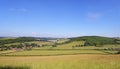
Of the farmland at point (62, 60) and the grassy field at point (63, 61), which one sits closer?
the grassy field at point (63, 61)

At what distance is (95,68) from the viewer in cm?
1467

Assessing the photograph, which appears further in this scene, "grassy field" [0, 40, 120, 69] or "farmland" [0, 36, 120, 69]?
"farmland" [0, 36, 120, 69]

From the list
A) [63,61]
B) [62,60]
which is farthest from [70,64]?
[62,60]

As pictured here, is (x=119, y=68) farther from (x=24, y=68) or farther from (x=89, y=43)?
(x=89, y=43)

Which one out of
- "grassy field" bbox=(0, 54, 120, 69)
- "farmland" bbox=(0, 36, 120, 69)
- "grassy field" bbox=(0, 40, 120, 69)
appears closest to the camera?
"grassy field" bbox=(0, 54, 120, 69)

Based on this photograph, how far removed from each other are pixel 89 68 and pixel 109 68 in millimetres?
1620

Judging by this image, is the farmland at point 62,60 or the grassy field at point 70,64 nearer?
the grassy field at point 70,64

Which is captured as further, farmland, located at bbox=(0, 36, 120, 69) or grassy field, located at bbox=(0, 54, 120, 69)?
Result: farmland, located at bbox=(0, 36, 120, 69)

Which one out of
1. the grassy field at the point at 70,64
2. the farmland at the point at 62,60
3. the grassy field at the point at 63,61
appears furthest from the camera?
the farmland at the point at 62,60

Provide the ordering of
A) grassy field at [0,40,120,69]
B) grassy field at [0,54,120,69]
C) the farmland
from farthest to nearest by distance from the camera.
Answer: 1. the farmland
2. grassy field at [0,40,120,69]
3. grassy field at [0,54,120,69]

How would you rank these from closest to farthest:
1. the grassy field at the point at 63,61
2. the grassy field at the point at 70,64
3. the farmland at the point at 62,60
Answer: the grassy field at the point at 70,64 → the grassy field at the point at 63,61 → the farmland at the point at 62,60

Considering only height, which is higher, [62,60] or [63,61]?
[63,61]

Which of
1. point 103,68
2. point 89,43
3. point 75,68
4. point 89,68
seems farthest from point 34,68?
point 89,43

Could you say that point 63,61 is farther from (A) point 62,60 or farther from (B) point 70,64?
(B) point 70,64
